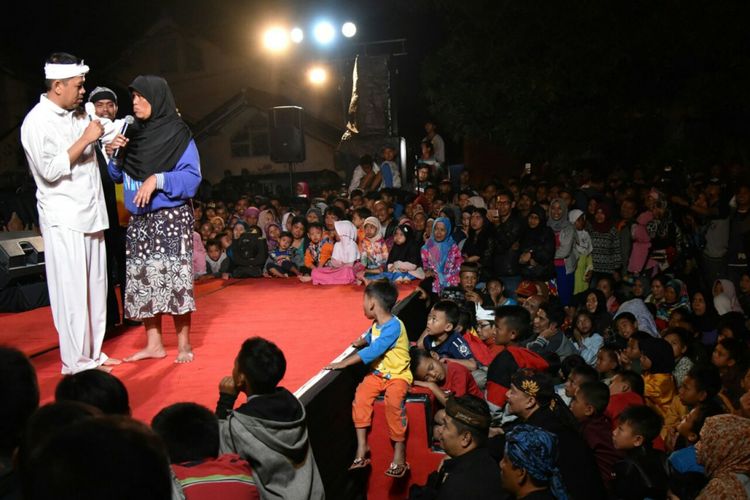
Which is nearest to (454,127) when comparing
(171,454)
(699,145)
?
A: (699,145)

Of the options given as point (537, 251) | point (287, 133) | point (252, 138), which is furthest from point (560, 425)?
point (252, 138)

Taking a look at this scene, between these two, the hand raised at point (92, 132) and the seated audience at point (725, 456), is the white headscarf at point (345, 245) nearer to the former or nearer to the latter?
the hand raised at point (92, 132)

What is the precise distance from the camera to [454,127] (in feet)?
43.9

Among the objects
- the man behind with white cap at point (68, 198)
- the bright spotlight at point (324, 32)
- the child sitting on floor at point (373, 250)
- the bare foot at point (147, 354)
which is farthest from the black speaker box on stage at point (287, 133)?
the man behind with white cap at point (68, 198)

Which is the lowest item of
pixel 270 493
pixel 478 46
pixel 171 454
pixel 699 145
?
pixel 270 493

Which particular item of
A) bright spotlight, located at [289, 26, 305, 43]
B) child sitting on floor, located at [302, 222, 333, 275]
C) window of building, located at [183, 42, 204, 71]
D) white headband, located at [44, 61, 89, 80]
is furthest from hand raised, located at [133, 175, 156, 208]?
window of building, located at [183, 42, 204, 71]

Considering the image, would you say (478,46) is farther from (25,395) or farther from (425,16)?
(25,395)

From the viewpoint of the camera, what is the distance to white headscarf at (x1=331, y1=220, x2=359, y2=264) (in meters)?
8.10

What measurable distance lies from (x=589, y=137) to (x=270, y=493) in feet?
32.9

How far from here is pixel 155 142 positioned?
3.91 meters

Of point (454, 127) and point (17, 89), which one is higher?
point (17, 89)

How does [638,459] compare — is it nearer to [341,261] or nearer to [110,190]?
[110,190]

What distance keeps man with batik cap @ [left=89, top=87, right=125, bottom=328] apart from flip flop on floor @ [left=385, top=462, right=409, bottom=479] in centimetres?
230

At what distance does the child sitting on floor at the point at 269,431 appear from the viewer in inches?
106
